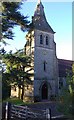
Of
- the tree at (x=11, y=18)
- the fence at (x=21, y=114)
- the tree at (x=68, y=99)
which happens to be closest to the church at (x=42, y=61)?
the tree at (x=11, y=18)

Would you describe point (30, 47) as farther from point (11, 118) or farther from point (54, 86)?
point (11, 118)

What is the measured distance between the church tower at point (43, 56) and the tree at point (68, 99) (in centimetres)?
2081

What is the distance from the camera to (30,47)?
36.2m

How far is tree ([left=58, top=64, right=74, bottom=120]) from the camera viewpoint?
42.8ft

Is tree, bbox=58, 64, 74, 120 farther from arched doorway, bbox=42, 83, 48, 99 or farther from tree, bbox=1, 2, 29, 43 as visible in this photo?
arched doorway, bbox=42, 83, 48, 99

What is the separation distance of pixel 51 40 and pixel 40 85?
7784mm

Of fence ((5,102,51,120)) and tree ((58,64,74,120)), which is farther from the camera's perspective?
fence ((5,102,51,120))

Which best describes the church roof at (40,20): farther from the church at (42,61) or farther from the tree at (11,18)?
the tree at (11,18)

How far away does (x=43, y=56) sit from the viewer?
3634 centimetres

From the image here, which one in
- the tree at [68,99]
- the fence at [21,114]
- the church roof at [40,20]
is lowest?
the fence at [21,114]

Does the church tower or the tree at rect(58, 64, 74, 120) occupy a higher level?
the church tower

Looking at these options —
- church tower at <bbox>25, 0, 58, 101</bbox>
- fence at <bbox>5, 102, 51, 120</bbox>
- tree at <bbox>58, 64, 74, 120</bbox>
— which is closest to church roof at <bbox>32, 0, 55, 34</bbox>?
church tower at <bbox>25, 0, 58, 101</bbox>

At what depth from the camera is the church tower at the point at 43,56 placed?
1387 inches

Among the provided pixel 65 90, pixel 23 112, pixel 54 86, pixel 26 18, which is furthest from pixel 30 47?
pixel 65 90
